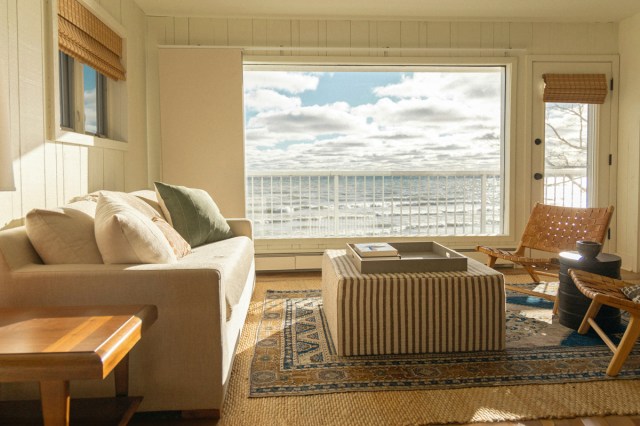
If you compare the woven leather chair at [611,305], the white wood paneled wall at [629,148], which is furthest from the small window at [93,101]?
the white wood paneled wall at [629,148]

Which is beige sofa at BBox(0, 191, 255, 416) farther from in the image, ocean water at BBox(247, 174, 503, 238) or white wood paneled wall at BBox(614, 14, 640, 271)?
white wood paneled wall at BBox(614, 14, 640, 271)

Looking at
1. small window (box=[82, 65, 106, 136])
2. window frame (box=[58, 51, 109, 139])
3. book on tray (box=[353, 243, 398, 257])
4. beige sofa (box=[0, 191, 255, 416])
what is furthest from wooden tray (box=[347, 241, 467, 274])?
small window (box=[82, 65, 106, 136])

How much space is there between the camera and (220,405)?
73.4 inches

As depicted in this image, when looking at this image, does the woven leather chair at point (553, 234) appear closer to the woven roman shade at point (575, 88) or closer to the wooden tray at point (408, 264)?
the wooden tray at point (408, 264)

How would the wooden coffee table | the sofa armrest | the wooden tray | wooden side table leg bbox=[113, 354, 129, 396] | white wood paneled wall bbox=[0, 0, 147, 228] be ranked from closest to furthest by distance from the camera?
the wooden coffee table < wooden side table leg bbox=[113, 354, 129, 396] < white wood paneled wall bbox=[0, 0, 147, 228] < the wooden tray < the sofa armrest

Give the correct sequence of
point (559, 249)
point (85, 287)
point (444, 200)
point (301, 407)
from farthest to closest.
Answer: point (444, 200)
point (559, 249)
point (301, 407)
point (85, 287)

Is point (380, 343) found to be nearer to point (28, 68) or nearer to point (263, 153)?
point (28, 68)

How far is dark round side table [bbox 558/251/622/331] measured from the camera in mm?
2816

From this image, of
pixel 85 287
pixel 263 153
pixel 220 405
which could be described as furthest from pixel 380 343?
pixel 263 153

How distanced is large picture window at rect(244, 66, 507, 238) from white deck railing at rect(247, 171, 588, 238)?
0.04 ft

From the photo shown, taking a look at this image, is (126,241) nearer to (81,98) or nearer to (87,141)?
(87,141)

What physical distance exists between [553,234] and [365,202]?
2442mm

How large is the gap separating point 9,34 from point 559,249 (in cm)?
373

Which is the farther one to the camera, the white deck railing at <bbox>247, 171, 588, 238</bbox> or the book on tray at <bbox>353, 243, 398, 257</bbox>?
the white deck railing at <bbox>247, 171, 588, 238</bbox>
